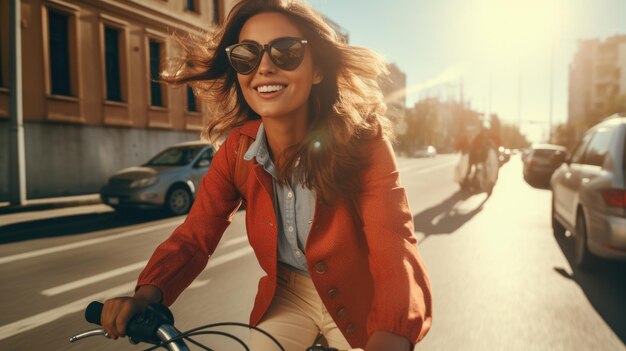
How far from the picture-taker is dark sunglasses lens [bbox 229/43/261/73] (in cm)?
184

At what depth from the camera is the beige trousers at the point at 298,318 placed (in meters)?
1.75

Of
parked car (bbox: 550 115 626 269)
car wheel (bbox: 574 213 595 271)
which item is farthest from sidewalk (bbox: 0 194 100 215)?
car wheel (bbox: 574 213 595 271)

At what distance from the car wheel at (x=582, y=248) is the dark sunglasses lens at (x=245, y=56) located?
4.87 metres

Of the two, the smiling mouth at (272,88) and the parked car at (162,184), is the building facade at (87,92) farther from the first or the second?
the smiling mouth at (272,88)

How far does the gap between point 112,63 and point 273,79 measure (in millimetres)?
19353

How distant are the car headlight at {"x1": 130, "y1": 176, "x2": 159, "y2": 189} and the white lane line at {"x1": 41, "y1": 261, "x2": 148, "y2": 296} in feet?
15.0

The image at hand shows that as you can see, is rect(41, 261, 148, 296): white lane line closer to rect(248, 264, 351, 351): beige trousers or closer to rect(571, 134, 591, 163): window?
rect(248, 264, 351, 351): beige trousers

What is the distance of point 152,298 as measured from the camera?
1621 millimetres

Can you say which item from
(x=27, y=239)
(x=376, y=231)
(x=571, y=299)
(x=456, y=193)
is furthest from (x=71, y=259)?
(x=456, y=193)

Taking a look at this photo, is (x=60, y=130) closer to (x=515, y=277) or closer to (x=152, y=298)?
(x=515, y=277)

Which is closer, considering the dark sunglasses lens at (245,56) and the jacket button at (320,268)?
the jacket button at (320,268)

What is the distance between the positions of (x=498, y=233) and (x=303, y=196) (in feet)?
23.9

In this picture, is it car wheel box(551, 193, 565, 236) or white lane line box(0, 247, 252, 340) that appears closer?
white lane line box(0, 247, 252, 340)

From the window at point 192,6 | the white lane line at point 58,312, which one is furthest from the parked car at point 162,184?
the window at point 192,6
